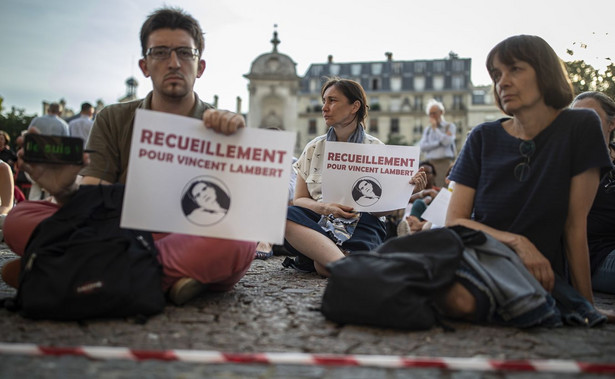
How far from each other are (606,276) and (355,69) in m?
63.5

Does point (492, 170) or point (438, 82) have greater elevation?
point (438, 82)

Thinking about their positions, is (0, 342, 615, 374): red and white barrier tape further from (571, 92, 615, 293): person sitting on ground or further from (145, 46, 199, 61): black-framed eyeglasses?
(571, 92, 615, 293): person sitting on ground

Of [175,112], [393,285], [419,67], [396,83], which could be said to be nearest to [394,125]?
[396,83]

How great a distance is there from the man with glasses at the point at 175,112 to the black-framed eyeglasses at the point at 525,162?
1451 mm

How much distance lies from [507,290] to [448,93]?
62.1 metres

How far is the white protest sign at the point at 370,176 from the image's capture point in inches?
162

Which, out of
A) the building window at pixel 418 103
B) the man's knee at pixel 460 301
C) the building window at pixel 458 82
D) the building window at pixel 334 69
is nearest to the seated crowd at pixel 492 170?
the man's knee at pixel 460 301

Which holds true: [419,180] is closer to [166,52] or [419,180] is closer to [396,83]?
[166,52]

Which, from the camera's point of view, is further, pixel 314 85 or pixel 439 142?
pixel 314 85

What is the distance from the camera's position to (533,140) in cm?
283

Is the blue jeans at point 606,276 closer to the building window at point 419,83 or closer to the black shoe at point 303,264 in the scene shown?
the black shoe at point 303,264

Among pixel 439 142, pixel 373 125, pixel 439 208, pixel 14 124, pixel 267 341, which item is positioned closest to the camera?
pixel 267 341

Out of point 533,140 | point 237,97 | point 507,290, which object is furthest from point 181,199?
point 237,97

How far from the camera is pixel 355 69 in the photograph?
65312 millimetres
